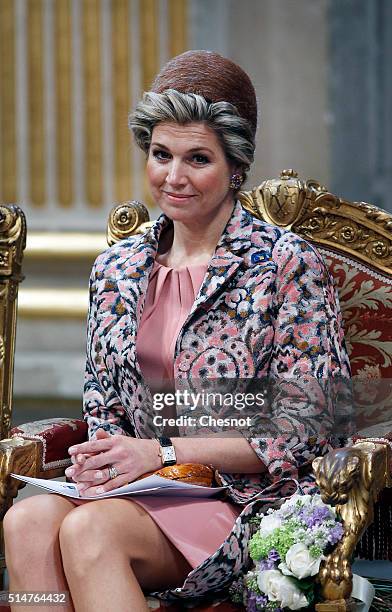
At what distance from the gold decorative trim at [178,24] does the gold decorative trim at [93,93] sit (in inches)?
13.6

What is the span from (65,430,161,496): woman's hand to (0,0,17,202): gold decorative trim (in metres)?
3.34

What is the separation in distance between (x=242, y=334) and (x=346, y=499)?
444mm

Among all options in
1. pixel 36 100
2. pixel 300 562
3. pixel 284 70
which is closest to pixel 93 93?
pixel 36 100

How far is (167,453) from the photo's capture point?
2082 mm

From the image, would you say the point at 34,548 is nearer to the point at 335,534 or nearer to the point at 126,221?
the point at 335,534

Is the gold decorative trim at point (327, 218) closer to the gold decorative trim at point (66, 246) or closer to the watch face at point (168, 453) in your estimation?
the watch face at point (168, 453)

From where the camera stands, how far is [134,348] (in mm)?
2238

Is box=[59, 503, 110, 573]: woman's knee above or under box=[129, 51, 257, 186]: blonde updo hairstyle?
under

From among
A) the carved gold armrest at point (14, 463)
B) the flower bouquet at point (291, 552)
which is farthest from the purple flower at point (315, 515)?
the carved gold armrest at point (14, 463)

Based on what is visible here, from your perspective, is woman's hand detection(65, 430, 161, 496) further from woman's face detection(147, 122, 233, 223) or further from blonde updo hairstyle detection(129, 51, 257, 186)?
Answer: blonde updo hairstyle detection(129, 51, 257, 186)

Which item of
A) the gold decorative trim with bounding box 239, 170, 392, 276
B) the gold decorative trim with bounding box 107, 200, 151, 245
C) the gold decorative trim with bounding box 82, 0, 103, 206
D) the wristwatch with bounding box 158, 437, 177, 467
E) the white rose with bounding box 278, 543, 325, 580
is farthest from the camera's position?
the gold decorative trim with bounding box 82, 0, 103, 206

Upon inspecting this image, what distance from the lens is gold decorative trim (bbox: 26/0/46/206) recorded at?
5.13m

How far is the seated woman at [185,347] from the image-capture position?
6.40ft

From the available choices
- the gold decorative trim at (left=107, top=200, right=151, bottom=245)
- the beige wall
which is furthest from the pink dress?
the beige wall
